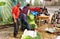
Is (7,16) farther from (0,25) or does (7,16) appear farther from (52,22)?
(52,22)

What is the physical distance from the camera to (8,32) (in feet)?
22.6


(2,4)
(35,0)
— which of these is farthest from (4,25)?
(35,0)

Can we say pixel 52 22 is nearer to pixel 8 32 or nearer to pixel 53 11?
pixel 53 11

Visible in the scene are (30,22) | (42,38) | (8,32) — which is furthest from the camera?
(30,22)

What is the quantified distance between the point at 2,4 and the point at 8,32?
1.47 m

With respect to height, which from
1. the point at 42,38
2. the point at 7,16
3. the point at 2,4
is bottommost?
the point at 42,38

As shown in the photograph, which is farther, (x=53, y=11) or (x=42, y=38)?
(x=53, y=11)

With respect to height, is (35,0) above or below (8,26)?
above

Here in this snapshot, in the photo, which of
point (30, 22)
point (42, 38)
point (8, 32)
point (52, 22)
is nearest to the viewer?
point (42, 38)

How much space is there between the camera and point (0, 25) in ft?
25.6

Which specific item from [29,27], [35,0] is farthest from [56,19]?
[29,27]

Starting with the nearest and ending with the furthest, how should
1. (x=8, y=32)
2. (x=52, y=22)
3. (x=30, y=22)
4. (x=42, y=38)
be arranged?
(x=42, y=38), (x=8, y=32), (x=30, y=22), (x=52, y=22)

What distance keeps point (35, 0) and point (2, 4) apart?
1752 mm

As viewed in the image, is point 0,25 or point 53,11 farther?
point 53,11
